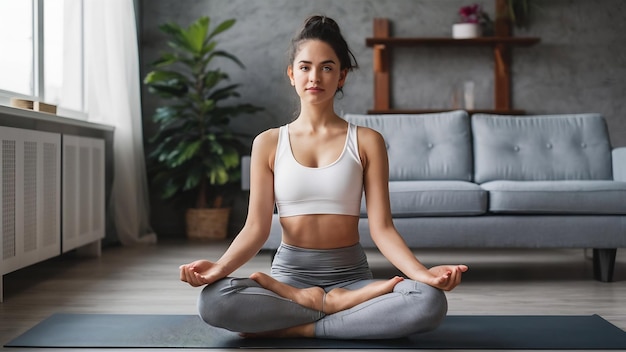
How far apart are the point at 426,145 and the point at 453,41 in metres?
1.54

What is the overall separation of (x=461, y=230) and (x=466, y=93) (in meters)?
2.31

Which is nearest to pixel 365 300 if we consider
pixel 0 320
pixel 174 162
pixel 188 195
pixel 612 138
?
pixel 0 320

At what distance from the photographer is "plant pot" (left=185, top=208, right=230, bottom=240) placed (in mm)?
5176

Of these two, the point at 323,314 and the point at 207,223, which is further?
the point at 207,223

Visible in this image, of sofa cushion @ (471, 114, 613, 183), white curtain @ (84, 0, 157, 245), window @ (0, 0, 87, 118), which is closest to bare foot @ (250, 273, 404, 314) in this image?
window @ (0, 0, 87, 118)

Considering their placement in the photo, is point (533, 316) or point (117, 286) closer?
point (533, 316)

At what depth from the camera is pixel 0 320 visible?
243cm

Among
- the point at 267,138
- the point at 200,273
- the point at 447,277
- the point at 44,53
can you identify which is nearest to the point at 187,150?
the point at 44,53

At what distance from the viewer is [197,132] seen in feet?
17.5

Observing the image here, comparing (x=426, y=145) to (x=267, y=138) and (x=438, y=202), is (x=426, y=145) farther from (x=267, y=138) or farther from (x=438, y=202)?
(x=267, y=138)

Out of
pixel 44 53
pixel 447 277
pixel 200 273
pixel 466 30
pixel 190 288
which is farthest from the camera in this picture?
pixel 466 30

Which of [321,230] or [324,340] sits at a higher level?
[321,230]

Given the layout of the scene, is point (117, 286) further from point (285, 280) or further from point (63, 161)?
point (285, 280)

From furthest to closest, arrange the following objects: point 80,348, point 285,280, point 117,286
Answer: point 117,286 → point 285,280 → point 80,348
